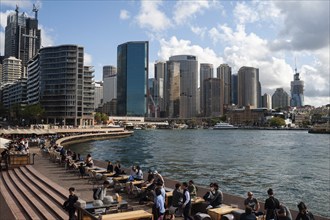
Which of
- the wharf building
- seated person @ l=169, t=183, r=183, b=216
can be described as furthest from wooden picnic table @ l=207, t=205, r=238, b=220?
the wharf building

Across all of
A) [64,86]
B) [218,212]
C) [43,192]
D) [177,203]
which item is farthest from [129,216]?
[64,86]

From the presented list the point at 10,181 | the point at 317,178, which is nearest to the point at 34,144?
the point at 10,181

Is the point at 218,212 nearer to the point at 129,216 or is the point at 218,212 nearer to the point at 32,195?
the point at 129,216

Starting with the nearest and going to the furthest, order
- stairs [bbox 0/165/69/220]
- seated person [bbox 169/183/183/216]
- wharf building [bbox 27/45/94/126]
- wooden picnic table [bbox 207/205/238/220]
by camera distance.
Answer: wooden picnic table [bbox 207/205/238/220]
seated person [bbox 169/183/183/216]
stairs [bbox 0/165/69/220]
wharf building [bbox 27/45/94/126]

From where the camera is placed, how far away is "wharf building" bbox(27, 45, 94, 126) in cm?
16162

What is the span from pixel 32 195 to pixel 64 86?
493 ft

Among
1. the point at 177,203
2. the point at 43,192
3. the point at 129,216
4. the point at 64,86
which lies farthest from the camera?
the point at 64,86

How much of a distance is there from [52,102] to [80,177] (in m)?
150

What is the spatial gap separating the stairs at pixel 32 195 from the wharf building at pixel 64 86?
140963 mm

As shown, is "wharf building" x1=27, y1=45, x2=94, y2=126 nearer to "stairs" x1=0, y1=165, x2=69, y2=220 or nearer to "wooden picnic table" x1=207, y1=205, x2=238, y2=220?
"stairs" x1=0, y1=165, x2=69, y2=220

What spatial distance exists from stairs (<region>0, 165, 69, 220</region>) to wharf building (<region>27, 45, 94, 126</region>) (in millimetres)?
140963

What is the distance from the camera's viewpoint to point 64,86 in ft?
536

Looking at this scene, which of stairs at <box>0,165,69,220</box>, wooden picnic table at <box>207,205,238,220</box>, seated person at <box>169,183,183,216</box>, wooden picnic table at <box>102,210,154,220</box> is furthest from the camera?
stairs at <box>0,165,69,220</box>

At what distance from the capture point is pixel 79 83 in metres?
166
